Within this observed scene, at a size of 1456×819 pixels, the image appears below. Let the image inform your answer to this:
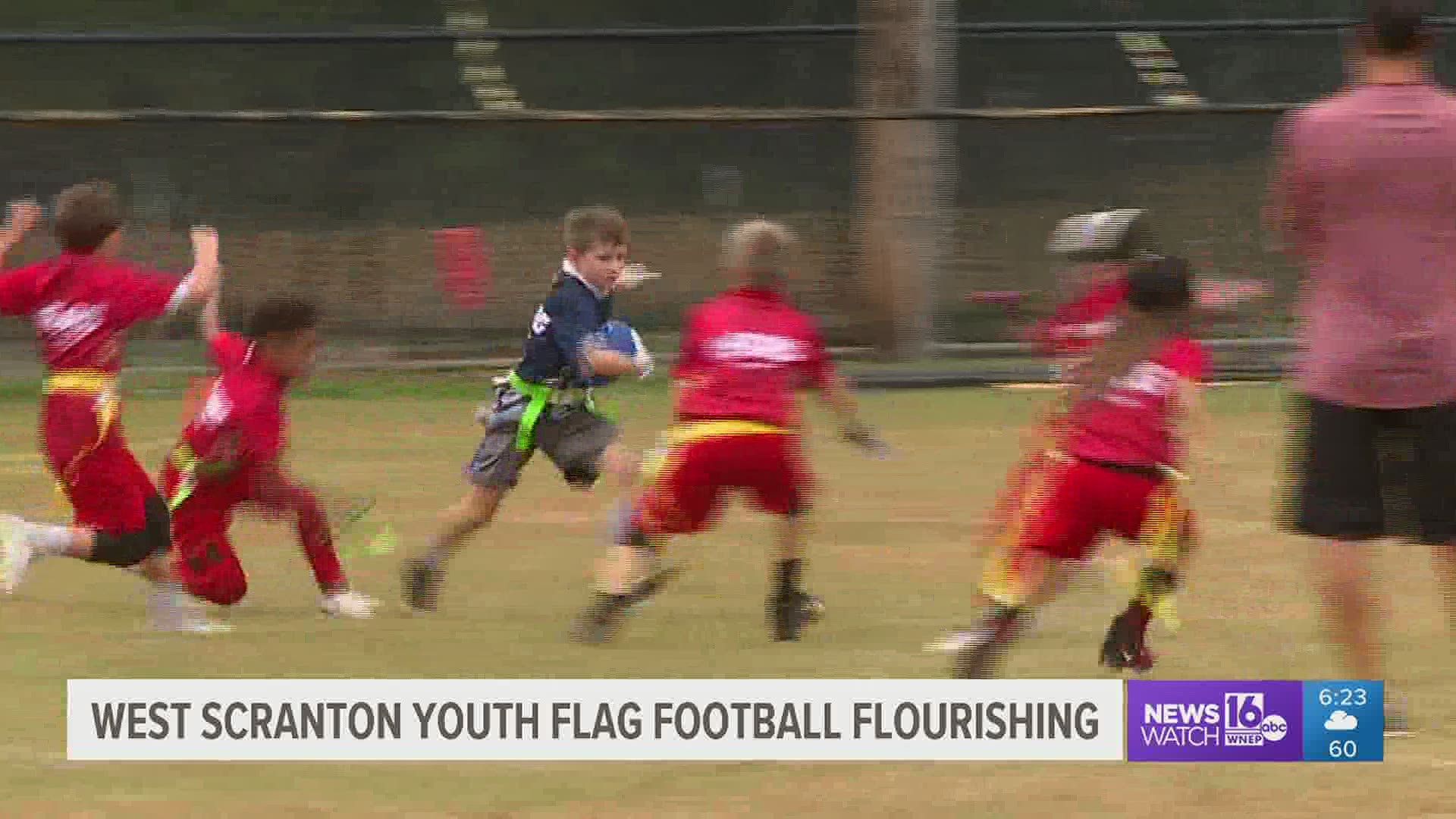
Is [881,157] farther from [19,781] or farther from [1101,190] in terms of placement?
[19,781]

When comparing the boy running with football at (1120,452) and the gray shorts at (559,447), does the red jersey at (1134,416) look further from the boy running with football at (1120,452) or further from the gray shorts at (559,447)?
the gray shorts at (559,447)

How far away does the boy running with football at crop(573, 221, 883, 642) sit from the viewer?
7633 millimetres

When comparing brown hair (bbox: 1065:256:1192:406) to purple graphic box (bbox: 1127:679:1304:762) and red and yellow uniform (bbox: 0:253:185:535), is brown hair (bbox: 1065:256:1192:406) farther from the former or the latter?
red and yellow uniform (bbox: 0:253:185:535)

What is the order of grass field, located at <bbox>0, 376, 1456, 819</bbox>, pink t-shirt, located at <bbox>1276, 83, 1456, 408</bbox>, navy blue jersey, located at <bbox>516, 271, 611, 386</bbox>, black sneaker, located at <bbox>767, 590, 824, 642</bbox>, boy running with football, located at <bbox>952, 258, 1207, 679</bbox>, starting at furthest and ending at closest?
navy blue jersey, located at <bbox>516, 271, 611, 386</bbox>, black sneaker, located at <bbox>767, 590, 824, 642</bbox>, boy running with football, located at <bbox>952, 258, 1207, 679</bbox>, pink t-shirt, located at <bbox>1276, 83, 1456, 408</bbox>, grass field, located at <bbox>0, 376, 1456, 819</bbox>

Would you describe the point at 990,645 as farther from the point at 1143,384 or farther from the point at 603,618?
the point at 603,618

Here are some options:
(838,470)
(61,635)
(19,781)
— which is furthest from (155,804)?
(838,470)

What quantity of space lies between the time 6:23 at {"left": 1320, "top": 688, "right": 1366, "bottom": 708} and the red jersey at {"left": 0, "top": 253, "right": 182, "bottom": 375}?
12.2ft

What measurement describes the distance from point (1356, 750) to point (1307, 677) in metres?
0.84

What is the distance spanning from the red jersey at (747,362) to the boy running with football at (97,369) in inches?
60.2

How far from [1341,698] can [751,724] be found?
1450 mm

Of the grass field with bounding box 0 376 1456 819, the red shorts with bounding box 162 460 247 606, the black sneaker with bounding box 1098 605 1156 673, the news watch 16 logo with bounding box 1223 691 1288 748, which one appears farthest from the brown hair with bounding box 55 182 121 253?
the news watch 16 logo with bounding box 1223 691 1288 748

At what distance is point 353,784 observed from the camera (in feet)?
19.8

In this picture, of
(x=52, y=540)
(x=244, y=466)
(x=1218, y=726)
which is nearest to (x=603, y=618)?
(x=244, y=466)

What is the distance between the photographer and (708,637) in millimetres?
7875
